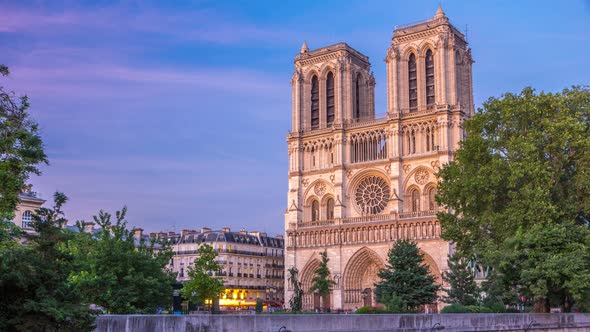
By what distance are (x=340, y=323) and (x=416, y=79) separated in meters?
49.2

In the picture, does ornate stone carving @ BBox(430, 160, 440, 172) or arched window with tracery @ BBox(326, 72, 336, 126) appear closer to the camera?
ornate stone carving @ BBox(430, 160, 440, 172)

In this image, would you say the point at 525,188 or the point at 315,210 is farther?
the point at 315,210

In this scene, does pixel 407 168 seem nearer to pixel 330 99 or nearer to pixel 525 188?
pixel 330 99

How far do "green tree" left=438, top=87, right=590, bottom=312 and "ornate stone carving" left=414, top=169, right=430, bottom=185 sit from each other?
2265 cm

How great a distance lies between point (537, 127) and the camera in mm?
36812

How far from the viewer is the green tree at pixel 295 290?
60.8 meters

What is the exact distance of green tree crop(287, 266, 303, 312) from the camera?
199 ft

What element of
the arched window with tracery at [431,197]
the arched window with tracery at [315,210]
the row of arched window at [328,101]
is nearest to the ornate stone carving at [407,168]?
the arched window with tracery at [431,197]

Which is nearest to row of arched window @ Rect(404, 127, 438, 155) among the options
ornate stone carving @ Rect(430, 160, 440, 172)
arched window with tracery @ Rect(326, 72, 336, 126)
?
ornate stone carving @ Rect(430, 160, 440, 172)

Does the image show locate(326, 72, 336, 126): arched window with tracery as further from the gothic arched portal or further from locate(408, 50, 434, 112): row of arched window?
the gothic arched portal

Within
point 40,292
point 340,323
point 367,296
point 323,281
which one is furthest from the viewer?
point 367,296

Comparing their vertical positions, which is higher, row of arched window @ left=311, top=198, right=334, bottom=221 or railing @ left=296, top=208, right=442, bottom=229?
row of arched window @ left=311, top=198, right=334, bottom=221

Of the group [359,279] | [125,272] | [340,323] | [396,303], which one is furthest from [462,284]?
[340,323]

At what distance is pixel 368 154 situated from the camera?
219ft
